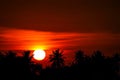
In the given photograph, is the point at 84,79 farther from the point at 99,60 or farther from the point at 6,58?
the point at 6,58

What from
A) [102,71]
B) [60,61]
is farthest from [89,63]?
[60,61]

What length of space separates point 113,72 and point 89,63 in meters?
5.80

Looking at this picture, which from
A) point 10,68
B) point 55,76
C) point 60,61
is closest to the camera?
point 10,68

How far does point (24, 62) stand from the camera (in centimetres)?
5359

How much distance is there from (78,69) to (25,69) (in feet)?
56.8

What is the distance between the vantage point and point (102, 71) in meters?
70.8

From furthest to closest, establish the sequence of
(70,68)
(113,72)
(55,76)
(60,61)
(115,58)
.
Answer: (60,61) → (115,58) → (113,72) → (70,68) → (55,76)

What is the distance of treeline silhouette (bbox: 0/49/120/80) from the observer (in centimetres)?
5069

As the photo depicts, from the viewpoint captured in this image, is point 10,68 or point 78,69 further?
point 78,69

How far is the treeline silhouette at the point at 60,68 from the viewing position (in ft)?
166

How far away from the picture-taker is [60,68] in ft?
226

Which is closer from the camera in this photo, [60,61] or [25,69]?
[25,69]

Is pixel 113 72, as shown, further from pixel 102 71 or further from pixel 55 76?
pixel 55 76

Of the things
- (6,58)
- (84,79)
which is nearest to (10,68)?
(6,58)
